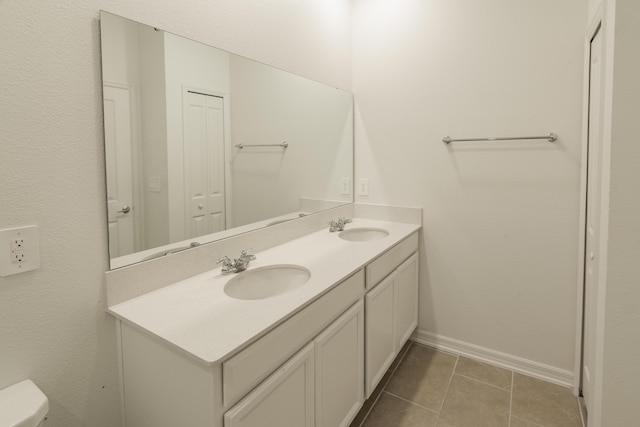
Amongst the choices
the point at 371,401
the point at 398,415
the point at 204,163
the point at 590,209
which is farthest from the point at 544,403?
the point at 204,163

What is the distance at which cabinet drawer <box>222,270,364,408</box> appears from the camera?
0.92 m

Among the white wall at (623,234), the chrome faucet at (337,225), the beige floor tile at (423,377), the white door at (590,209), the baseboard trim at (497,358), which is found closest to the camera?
the white wall at (623,234)

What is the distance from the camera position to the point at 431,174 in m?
2.26

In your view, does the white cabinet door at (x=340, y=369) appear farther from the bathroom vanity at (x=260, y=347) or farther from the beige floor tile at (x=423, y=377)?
the beige floor tile at (x=423, y=377)

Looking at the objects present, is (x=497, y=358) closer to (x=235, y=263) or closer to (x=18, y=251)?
(x=235, y=263)

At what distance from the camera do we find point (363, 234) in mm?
2330

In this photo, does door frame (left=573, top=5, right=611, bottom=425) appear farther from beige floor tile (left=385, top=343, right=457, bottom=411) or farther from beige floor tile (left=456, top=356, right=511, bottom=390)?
beige floor tile (left=385, top=343, right=457, bottom=411)

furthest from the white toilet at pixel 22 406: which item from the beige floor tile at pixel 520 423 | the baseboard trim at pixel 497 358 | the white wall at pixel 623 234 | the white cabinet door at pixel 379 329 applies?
the baseboard trim at pixel 497 358

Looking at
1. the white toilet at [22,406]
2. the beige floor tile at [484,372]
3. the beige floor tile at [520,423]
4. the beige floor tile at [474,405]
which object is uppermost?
the white toilet at [22,406]

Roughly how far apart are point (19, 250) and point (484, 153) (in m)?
2.17

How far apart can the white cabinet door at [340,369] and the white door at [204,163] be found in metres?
0.69

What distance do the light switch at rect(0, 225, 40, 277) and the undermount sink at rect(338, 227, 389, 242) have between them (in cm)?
156

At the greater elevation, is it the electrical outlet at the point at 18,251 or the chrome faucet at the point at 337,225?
the electrical outlet at the point at 18,251

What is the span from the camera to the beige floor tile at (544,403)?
67.1 inches
